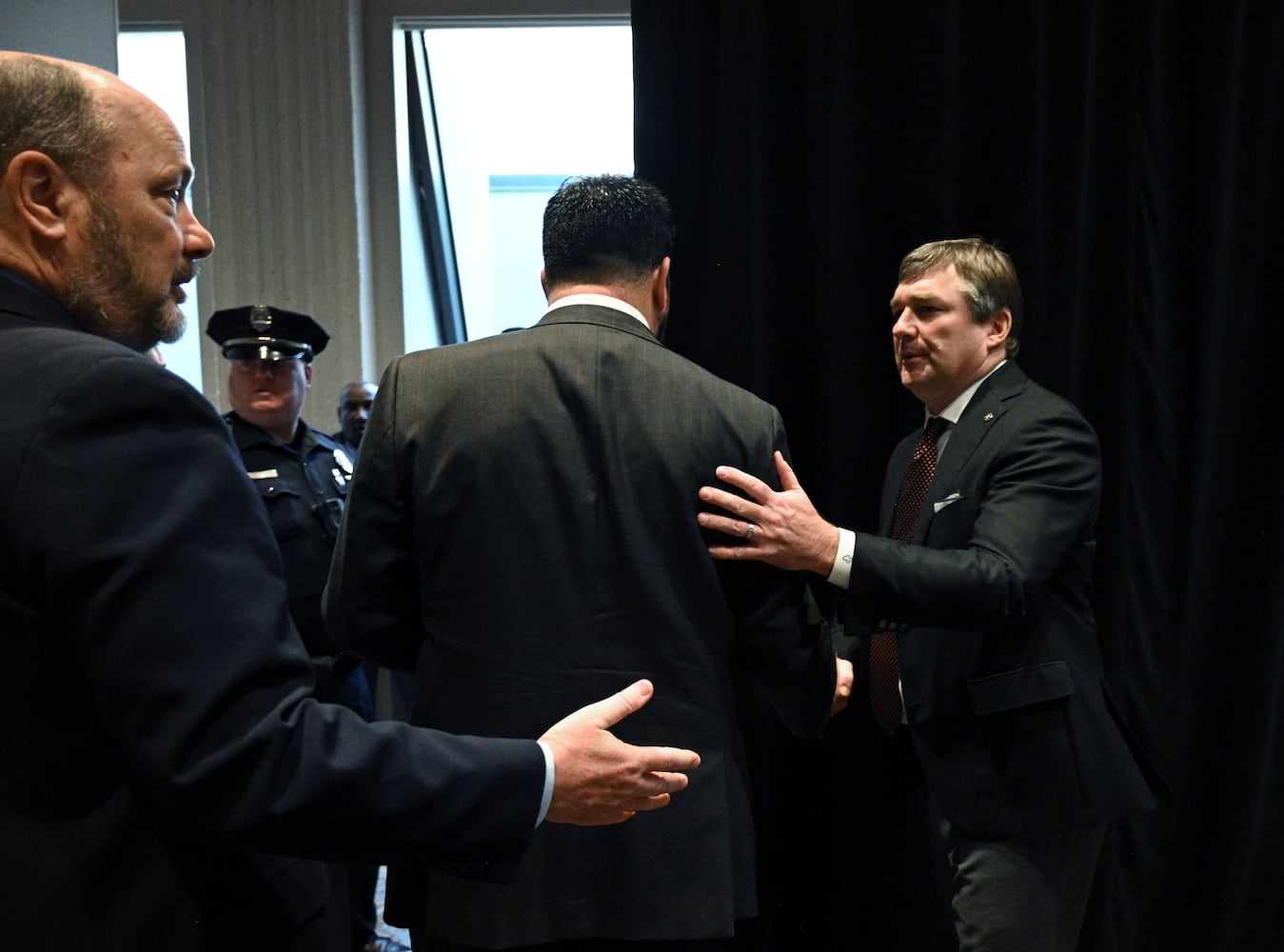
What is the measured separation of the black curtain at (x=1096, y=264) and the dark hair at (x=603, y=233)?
1.20m

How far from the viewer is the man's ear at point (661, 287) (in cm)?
170

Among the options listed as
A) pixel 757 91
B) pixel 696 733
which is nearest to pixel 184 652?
pixel 696 733

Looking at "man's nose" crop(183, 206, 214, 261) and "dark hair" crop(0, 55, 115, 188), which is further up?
"dark hair" crop(0, 55, 115, 188)

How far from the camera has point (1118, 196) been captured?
2.79 metres

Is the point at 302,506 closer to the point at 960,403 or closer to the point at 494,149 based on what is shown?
the point at 494,149

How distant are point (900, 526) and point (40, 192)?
5.73 ft

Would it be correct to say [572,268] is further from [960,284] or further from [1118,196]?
[1118,196]

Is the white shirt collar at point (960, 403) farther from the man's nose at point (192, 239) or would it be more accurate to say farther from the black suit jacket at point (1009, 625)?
the man's nose at point (192, 239)

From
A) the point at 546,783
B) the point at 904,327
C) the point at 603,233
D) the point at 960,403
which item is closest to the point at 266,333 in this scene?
the point at 603,233

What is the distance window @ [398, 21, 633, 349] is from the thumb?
201 cm

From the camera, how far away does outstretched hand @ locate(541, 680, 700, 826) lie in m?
0.97

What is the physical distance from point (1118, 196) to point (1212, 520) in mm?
902

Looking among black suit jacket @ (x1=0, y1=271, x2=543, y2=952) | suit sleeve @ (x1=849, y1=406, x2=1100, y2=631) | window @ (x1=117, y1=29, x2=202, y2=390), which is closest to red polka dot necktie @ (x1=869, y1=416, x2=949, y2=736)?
suit sleeve @ (x1=849, y1=406, x2=1100, y2=631)

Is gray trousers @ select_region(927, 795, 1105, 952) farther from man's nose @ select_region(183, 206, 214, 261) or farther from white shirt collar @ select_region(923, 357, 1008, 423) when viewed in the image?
man's nose @ select_region(183, 206, 214, 261)
